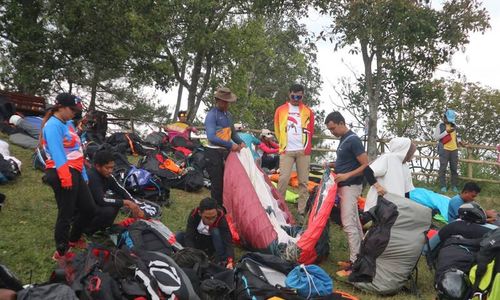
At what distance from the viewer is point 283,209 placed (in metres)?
5.88

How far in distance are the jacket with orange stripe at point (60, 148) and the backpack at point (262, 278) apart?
1636mm

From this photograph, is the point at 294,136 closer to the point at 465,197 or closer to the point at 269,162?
the point at 465,197

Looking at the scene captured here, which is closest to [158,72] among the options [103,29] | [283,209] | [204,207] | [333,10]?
[103,29]

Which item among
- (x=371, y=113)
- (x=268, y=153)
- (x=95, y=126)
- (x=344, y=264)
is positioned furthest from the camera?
(x=371, y=113)

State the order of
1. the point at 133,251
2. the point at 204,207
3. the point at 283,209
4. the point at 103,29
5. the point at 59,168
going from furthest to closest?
the point at 103,29
the point at 283,209
the point at 204,207
the point at 59,168
the point at 133,251

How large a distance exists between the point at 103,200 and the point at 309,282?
216cm

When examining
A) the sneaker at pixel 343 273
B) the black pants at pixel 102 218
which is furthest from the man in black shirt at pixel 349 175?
the black pants at pixel 102 218

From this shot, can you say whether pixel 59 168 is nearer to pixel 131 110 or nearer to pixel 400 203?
pixel 400 203

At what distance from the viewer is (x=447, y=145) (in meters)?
9.57

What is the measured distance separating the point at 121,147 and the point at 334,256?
5277 mm

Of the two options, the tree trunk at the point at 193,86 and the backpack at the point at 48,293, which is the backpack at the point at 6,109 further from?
the tree trunk at the point at 193,86

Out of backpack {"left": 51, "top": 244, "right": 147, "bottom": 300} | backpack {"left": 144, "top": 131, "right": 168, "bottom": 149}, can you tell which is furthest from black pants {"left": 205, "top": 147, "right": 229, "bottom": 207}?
backpack {"left": 144, "top": 131, "right": 168, "bottom": 149}

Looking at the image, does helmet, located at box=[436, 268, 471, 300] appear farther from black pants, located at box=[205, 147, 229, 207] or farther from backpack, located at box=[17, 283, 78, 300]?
backpack, located at box=[17, 283, 78, 300]

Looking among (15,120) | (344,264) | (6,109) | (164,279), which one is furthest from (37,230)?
(6,109)
